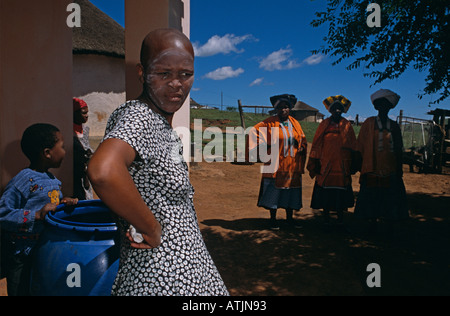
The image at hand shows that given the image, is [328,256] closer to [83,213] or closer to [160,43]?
[83,213]

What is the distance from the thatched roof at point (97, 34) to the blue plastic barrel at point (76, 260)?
9.95 m

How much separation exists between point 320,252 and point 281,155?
162 centimetres

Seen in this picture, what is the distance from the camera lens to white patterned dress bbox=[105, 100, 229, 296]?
1.14 m

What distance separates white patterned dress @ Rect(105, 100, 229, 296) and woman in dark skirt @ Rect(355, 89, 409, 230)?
4427 millimetres

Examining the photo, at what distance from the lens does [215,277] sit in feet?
4.45

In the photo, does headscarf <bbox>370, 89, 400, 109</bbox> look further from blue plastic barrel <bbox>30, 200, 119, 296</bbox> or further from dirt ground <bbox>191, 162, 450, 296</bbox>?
blue plastic barrel <bbox>30, 200, 119, 296</bbox>

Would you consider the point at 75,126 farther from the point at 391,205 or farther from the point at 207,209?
the point at 391,205

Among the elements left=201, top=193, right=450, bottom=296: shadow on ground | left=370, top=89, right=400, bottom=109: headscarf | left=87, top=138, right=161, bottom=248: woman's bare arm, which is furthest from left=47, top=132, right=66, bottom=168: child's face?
left=370, top=89, right=400, bottom=109: headscarf

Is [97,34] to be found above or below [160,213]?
above

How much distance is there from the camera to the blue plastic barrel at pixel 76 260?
1774mm

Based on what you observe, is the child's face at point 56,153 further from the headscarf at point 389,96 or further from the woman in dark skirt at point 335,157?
the headscarf at point 389,96

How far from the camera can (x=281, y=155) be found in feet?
17.8

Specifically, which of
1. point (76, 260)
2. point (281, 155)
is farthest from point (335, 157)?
point (76, 260)
